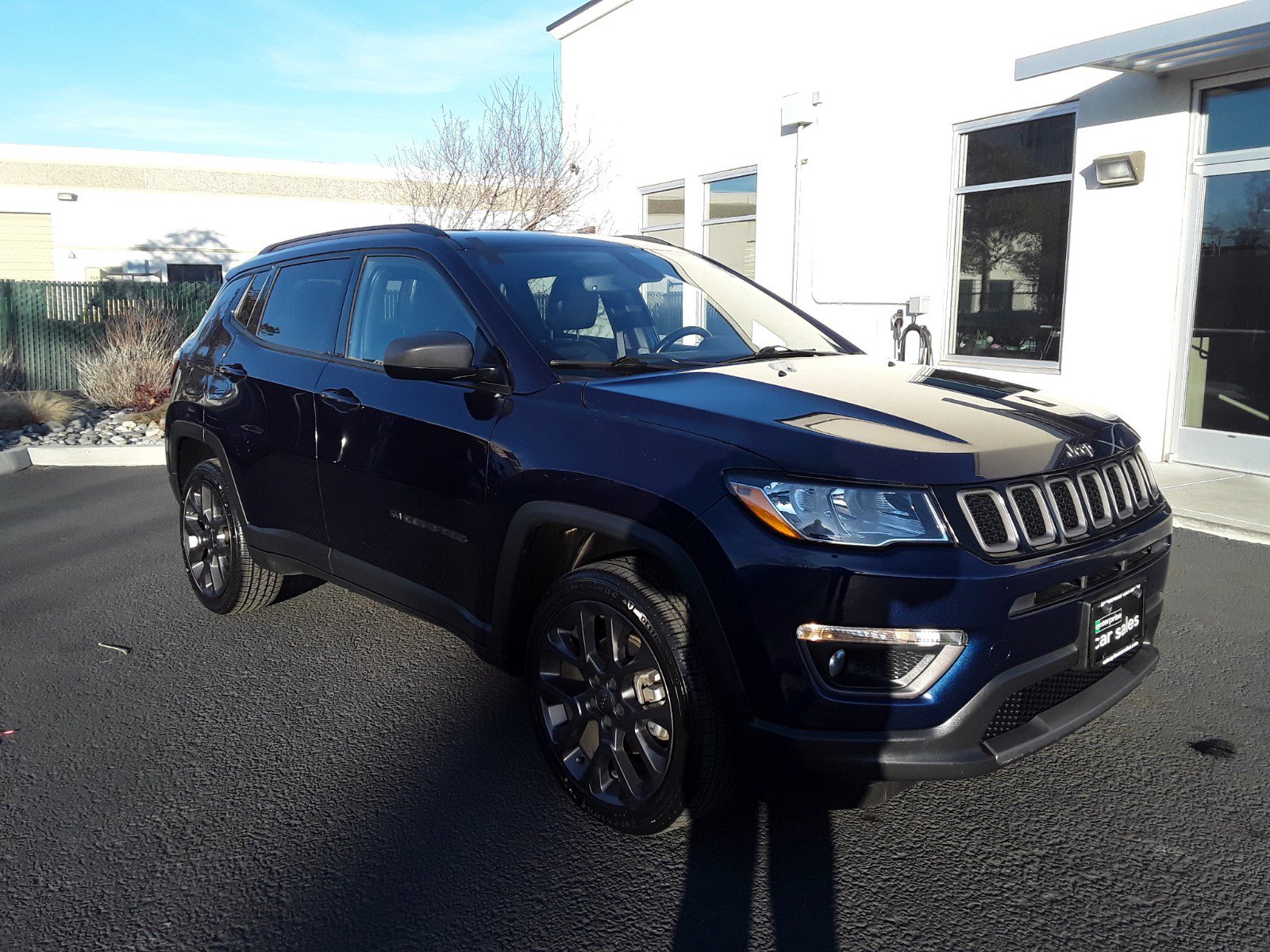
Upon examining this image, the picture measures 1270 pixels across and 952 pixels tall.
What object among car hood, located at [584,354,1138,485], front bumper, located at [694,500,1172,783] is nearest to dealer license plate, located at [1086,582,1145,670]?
front bumper, located at [694,500,1172,783]

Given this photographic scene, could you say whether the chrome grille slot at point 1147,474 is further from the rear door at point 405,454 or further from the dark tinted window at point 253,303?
the dark tinted window at point 253,303

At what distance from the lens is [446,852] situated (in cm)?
296

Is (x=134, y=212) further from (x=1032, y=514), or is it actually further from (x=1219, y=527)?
(x=1032, y=514)

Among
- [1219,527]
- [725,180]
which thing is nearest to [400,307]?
[1219,527]

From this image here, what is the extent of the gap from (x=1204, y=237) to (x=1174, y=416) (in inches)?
57.7

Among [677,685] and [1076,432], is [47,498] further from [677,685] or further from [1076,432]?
[1076,432]

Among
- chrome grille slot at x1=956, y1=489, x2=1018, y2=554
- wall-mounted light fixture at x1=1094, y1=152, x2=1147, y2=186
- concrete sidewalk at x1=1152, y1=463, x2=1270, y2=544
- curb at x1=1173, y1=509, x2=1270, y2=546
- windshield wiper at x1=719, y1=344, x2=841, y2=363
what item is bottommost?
curb at x1=1173, y1=509, x2=1270, y2=546

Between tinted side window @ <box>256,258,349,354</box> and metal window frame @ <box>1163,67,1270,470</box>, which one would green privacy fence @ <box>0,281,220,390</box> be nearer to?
tinted side window @ <box>256,258,349,354</box>

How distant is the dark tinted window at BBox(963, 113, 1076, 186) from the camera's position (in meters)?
9.23

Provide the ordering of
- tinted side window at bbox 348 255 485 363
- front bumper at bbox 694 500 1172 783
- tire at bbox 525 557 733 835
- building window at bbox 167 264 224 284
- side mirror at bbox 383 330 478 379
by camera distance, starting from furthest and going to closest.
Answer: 1. building window at bbox 167 264 224 284
2. tinted side window at bbox 348 255 485 363
3. side mirror at bbox 383 330 478 379
4. tire at bbox 525 557 733 835
5. front bumper at bbox 694 500 1172 783

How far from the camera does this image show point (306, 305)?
4.49 meters

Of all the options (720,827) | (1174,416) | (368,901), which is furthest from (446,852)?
(1174,416)

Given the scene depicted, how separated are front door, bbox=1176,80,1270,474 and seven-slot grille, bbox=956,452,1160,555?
20.1 feet

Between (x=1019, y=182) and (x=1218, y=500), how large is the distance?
378 cm
